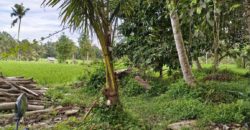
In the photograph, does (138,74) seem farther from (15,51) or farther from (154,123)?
(15,51)

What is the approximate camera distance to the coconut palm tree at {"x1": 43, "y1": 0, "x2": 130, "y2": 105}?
579 cm

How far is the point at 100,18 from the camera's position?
618 centimetres

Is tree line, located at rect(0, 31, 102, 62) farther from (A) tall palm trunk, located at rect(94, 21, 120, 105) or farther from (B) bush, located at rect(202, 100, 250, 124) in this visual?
(B) bush, located at rect(202, 100, 250, 124)

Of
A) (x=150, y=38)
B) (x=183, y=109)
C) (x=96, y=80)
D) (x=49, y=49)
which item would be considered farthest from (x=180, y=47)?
(x=49, y=49)

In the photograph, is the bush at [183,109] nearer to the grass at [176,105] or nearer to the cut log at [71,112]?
the grass at [176,105]

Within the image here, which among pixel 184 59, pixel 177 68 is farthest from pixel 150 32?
pixel 184 59

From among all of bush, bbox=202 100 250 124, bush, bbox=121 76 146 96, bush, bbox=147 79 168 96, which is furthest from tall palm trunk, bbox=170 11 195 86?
bush, bbox=121 76 146 96

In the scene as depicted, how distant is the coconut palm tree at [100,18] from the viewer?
5789 mm

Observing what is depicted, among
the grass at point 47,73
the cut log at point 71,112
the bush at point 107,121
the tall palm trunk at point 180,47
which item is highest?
the tall palm trunk at point 180,47

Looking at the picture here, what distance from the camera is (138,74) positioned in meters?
12.1

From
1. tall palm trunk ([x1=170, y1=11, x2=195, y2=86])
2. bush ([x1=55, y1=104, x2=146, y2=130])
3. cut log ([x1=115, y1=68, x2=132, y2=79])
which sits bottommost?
bush ([x1=55, y1=104, x2=146, y2=130])

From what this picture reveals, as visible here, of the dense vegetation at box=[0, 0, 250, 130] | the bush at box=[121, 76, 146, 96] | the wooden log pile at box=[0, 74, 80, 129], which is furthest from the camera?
the bush at box=[121, 76, 146, 96]

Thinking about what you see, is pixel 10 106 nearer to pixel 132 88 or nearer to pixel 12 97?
pixel 12 97

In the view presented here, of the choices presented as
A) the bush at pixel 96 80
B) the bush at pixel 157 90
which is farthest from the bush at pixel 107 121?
the bush at pixel 96 80
